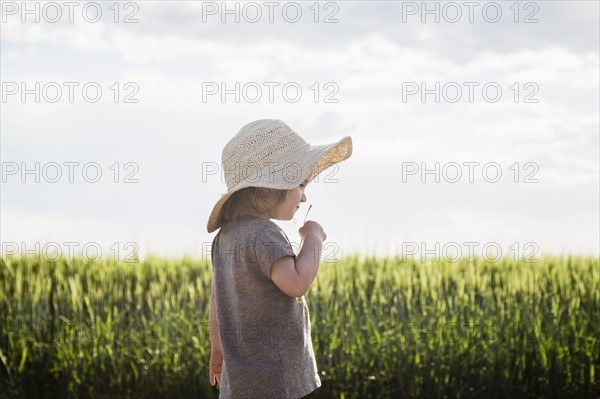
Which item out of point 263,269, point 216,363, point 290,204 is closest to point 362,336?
A: point 216,363

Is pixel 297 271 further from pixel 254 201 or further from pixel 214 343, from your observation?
pixel 214 343

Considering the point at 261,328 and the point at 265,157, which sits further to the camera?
the point at 265,157

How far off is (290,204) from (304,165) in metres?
0.15

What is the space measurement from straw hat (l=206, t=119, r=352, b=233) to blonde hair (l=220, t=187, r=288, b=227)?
0.04 m

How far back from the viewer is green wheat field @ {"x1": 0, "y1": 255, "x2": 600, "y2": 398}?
4547 mm

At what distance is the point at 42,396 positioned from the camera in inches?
195

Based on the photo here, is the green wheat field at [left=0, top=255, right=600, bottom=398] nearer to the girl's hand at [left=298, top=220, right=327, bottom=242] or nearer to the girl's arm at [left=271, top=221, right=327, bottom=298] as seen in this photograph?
the girl's hand at [left=298, top=220, right=327, bottom=242]

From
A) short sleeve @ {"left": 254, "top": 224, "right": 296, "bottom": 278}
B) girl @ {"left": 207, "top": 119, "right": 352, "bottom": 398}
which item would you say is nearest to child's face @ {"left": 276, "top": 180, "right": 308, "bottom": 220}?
girl @ {"left": 207, "top": 119, "right": 352, "bottom": 398}

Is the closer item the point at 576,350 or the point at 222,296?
the point at 222,296

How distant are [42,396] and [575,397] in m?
3.42

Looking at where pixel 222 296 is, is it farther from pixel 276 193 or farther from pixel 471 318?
pixel 471 318

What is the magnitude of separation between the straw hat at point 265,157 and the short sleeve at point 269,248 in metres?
0.20

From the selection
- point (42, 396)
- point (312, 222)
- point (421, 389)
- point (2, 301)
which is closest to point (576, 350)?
point (421, 389)

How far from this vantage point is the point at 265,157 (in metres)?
2.67
